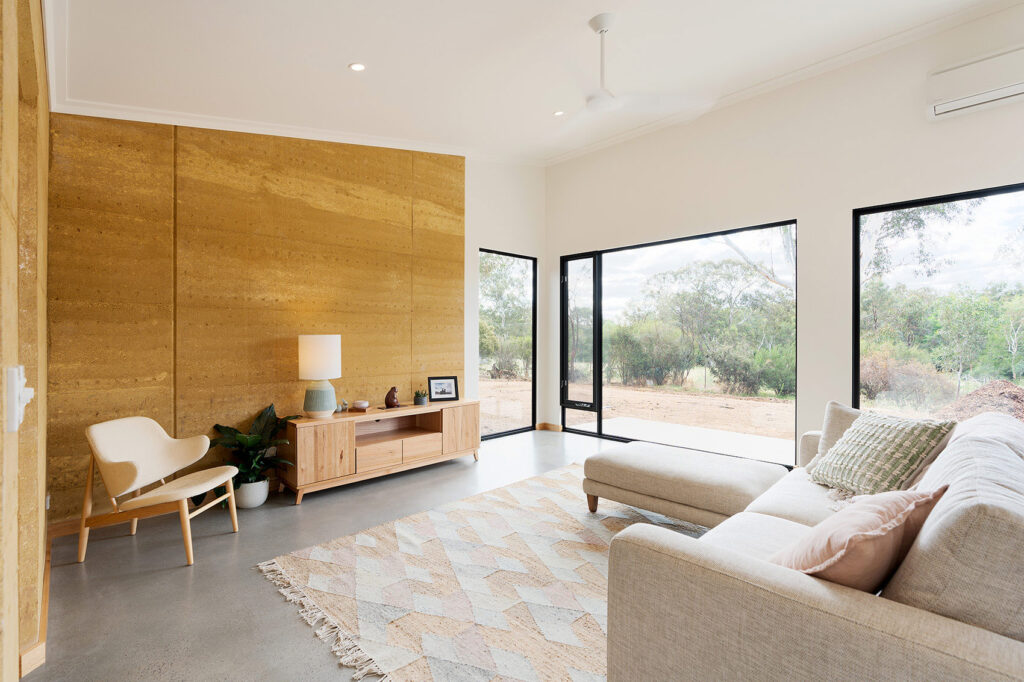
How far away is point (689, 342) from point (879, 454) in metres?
2.66

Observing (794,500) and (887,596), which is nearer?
(887,596)

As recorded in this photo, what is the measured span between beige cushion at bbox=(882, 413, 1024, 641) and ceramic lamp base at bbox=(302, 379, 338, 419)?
3583mm

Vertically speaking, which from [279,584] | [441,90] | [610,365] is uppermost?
[441,90]

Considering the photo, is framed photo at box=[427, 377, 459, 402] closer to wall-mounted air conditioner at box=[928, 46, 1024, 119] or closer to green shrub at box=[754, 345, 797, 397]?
green shrub at box=[754, 345, 797, 397]

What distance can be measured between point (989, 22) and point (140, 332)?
5917 mm

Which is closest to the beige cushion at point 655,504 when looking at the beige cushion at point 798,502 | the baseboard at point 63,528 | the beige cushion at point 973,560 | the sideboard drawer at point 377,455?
the beige cushion at point 798,502

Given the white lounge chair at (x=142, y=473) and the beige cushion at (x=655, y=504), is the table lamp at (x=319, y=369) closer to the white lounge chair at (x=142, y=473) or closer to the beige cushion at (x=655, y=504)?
the white lounge chair at (x=142, y=473)

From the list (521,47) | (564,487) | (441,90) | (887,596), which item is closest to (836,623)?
(887,596)

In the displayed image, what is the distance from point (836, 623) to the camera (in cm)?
112

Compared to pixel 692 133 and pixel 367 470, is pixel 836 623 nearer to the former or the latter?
pixel 367 470

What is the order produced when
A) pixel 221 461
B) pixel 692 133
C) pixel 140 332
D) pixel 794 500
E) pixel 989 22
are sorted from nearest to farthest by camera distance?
pixel 794 500 → pixel 989 22 → pixel 140 332 → pixel 221 461 → pixel 692 133

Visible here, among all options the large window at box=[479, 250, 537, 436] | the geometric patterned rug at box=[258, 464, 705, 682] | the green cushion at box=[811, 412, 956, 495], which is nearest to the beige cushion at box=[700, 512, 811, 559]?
the green cushion at box=[811, 412, 956, 495]

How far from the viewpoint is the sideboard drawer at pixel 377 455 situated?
4008 mm

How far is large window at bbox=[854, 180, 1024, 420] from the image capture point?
323 centimetres
